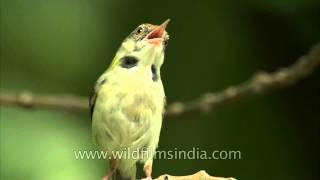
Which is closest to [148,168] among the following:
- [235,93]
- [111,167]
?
[111,167]

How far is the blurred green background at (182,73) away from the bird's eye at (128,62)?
0.36 feet

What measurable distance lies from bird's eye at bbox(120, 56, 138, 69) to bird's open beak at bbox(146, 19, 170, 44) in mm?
18

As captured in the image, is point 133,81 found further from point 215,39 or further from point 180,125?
point 215,39

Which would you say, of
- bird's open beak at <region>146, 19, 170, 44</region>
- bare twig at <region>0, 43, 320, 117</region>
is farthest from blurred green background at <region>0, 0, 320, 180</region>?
bird's open beak at <region>146, 19, 170, 44</region>

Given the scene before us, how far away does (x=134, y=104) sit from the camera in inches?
17.4

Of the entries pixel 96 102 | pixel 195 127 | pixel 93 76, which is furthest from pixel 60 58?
pixel 96 102

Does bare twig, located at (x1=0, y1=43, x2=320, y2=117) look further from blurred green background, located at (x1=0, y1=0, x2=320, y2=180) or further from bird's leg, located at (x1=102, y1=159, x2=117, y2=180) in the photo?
bird's leg, located at (x1=102, y1=159, x2=117, y2=180)

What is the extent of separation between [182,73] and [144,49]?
267 mm

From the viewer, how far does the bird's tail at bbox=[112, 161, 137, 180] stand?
1.61 ft

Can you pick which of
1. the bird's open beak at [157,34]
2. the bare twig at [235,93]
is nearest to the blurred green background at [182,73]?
the bare twig at [235,93]

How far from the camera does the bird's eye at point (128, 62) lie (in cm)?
45

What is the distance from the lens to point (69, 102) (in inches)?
33.1

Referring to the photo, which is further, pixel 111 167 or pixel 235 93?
pixel 235 93

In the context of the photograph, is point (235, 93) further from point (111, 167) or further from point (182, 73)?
point (111, 167)
